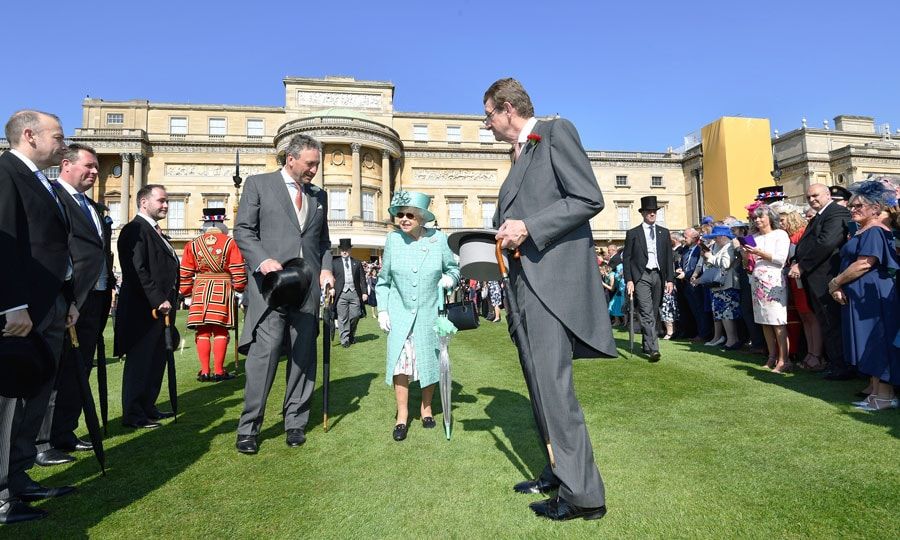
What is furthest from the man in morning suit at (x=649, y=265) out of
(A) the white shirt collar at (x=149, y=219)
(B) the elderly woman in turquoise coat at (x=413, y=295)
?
(A) the white shirt collar at (x=149, y=219)

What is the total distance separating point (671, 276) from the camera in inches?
280

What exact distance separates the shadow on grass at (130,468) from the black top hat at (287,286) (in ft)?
4.17

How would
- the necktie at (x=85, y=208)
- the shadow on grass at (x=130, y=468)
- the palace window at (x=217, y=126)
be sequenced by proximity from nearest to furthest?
the shadow on grass at (x=130, y=468) < the necktie at (x=85, y=208) < the palace window at (x=217, y=126)

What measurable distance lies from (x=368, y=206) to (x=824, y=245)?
33.9 m

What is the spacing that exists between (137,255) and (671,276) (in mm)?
6810

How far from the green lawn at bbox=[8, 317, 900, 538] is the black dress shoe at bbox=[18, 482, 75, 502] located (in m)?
0.06

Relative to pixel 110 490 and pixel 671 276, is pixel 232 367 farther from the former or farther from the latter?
pixel 671 276

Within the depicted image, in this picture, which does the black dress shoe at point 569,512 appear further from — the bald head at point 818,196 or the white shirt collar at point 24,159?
the bald head at point 818,196

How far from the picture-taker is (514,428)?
3.95 meters

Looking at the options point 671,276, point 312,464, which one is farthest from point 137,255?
point 671,276

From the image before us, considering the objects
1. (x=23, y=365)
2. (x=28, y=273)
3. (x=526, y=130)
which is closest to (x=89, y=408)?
(x=23, y=365)

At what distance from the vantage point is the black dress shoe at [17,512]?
252 centimetres

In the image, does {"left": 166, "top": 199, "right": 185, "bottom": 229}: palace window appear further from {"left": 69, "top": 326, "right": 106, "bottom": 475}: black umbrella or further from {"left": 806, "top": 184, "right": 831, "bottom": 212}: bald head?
{"left": 806, "top": 184, "right": 831, "bottom": 212}: bald head

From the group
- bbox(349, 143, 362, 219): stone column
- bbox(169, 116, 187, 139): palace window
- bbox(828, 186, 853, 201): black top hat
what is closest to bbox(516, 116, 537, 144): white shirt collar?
bbox(828, 186, 853, 201): black top hat
